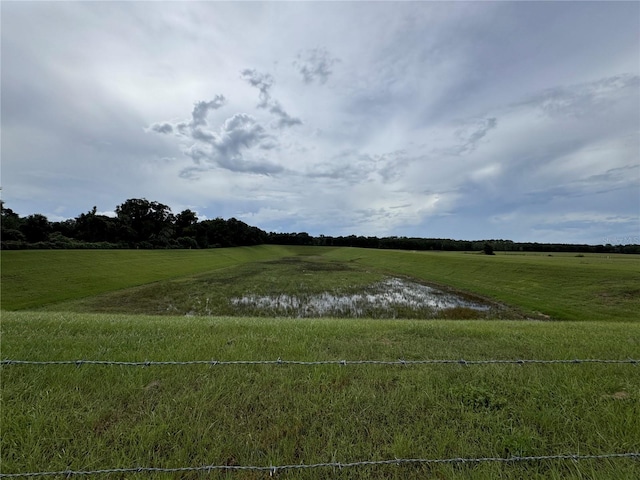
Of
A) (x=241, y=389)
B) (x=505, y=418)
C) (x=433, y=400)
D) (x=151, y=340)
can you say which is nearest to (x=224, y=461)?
(x=241, y=389)

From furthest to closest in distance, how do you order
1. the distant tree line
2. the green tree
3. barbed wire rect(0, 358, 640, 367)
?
the green tree < the distant tree line < barbed wire rect(0, 358, 640, 367)

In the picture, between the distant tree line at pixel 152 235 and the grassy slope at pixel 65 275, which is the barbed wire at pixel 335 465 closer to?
the grassy slope at pixel 65 275

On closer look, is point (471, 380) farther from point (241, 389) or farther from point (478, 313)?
point (478, 313)

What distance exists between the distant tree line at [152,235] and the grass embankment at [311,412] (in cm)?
4315

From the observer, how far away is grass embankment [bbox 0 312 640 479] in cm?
267

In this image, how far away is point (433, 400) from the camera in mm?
3512

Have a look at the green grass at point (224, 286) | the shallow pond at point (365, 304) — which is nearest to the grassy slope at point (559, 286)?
the green grass at point (224, 286)

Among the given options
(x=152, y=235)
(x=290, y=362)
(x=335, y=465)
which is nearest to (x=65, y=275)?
(x=290, y=362)

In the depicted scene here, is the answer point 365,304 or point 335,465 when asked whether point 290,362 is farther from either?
point 365,304

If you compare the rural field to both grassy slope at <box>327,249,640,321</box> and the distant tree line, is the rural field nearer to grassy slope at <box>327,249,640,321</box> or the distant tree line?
grassy slope at <box>327,249,640,321</box>

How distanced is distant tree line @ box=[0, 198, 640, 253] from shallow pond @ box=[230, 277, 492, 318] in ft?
114

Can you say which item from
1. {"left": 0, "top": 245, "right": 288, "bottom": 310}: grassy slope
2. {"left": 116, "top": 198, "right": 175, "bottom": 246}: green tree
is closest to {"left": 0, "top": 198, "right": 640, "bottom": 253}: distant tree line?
{"left": 116, "top": 198, "right": 175, "bottom": 246}: green tree

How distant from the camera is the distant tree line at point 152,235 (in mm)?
45594

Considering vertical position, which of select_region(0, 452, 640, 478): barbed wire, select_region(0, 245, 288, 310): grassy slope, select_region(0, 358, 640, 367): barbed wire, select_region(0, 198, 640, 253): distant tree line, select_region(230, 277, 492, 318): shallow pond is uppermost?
select_region(0, 198, 640, 253): distant tree line
